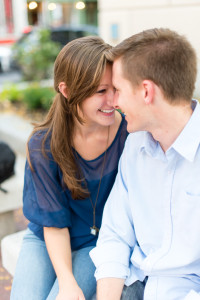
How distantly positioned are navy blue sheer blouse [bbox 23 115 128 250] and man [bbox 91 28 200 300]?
229 millimetres

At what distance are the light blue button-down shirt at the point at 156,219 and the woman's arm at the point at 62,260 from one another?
0.17 m

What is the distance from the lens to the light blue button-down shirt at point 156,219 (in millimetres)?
1790

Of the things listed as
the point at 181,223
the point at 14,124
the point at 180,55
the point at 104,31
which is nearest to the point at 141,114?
the point at 180,55

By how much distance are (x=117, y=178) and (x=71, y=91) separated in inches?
19.0

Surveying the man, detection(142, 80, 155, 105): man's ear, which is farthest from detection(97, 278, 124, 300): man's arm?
detection(142, 80, 155, 105): man's ear

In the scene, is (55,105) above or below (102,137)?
above

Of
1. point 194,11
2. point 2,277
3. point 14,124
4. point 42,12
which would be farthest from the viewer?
point 42,12

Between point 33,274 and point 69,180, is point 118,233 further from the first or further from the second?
point 33,274

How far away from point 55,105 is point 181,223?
3.10 feet

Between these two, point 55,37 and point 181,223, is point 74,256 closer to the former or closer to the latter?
point 181,223

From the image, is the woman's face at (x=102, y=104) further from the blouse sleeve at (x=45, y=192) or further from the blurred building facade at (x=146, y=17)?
the blurred building facade at (x=146, y=17)

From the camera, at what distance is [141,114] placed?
1.78 meters

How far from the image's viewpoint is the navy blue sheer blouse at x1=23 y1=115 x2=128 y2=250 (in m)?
2.26

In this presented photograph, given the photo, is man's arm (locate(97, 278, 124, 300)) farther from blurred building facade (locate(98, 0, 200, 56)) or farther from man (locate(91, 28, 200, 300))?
blurred building facade (locate(98, 0, 200, 56))
